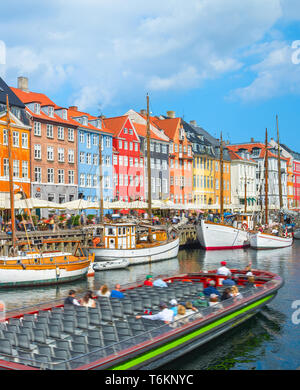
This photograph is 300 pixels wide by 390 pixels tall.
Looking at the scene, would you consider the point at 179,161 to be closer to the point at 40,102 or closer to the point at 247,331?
the point at 40,102

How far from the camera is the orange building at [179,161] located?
243 feet

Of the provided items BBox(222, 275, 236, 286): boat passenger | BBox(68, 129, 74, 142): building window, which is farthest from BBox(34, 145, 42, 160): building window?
BBox(222, 275, 236, 286): boat passenger

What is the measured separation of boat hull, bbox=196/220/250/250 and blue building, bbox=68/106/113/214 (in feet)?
44.2

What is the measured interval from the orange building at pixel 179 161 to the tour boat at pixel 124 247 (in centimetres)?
3443

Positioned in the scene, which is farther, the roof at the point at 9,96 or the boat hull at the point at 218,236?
the boat hull at the point at 218,236

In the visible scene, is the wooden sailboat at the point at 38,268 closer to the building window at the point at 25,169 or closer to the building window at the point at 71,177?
the building window at the point at 25,169

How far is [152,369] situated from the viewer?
1157 centimetres

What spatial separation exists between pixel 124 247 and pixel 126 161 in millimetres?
28689

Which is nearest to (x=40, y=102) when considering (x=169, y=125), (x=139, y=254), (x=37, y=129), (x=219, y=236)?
(x=37, y=129)

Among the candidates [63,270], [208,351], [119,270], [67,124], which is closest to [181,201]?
[67,124]

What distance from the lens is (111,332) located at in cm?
1215

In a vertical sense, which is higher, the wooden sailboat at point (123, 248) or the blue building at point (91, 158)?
the blue building at point (91, 158)

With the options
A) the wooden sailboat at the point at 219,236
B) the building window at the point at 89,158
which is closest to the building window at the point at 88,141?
the building window at the point at 89,158
